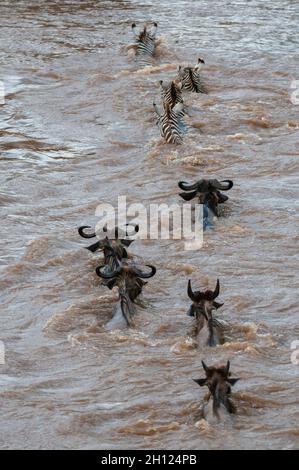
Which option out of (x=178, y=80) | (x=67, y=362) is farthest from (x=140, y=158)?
(x=67, y=362)

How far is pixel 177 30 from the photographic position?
21.4 meters

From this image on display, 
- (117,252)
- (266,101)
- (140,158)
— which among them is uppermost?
(266,101)

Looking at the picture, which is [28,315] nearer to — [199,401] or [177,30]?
[199,401]

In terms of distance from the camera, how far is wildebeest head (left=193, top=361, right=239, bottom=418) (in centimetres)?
778

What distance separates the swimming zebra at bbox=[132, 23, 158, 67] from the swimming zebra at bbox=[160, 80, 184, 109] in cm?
284

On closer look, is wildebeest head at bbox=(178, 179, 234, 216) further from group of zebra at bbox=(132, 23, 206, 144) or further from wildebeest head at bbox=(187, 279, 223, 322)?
wildebeest head at bbox=(187, 279, 223, 322)

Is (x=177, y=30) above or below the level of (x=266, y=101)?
above

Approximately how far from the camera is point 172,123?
15.0 m

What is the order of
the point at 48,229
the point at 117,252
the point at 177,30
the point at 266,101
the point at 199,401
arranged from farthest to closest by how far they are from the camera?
the point at 177,30 < the point at 266,101 < the point at 48,229 < the point at 117,252 < the point at 199,401

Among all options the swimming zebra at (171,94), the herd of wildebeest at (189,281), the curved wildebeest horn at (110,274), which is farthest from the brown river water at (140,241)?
the swimming zebra at (171,94)

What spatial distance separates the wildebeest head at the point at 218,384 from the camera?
7.78 m

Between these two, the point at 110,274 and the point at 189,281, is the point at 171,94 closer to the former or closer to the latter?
the point at 110,274

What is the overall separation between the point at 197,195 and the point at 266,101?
482cm

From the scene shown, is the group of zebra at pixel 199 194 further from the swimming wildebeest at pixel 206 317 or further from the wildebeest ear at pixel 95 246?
the wildebeest ear at pixel 95 246
